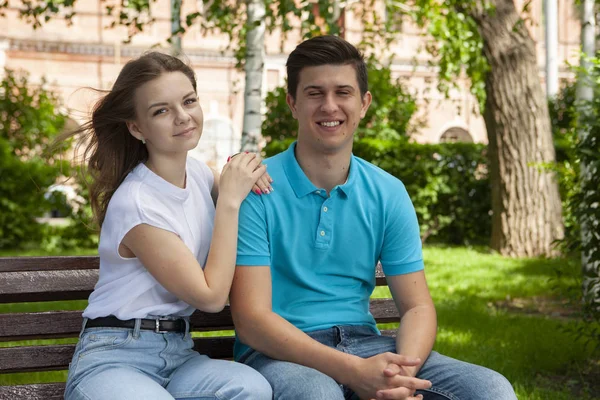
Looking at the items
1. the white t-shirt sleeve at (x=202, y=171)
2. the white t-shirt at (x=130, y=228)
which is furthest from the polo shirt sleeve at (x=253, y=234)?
the white t-shirt sleeve at (x=202, y=171)

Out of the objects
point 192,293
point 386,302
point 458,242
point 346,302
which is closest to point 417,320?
point 346,302

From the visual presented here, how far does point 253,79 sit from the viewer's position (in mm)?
8227

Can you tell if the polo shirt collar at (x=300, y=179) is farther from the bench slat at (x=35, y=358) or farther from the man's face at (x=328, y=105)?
the bench slat at (x=35, y=358)

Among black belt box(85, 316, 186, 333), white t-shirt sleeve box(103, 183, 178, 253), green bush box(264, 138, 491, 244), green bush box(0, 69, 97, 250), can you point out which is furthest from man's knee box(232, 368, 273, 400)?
green bush box(264, 138, 491, 244)

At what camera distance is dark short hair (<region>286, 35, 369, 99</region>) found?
9.89ft

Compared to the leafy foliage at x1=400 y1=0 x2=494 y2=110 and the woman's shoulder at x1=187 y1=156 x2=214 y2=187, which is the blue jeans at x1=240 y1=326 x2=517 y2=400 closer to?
the woman's shoulder at x1=187 y1=156 x2=214 y2=187

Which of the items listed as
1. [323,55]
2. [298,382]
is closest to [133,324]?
[298,382]

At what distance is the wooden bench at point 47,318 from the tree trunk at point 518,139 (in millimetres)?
8348

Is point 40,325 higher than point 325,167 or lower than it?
lower

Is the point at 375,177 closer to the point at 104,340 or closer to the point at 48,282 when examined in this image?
the point at 104,340

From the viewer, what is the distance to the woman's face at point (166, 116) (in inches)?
112

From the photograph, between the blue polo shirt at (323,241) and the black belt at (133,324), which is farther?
the blue polo shirt at (323,241)

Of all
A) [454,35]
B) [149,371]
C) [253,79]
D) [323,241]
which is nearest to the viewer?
[149,371]

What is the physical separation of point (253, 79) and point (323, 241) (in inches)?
215
